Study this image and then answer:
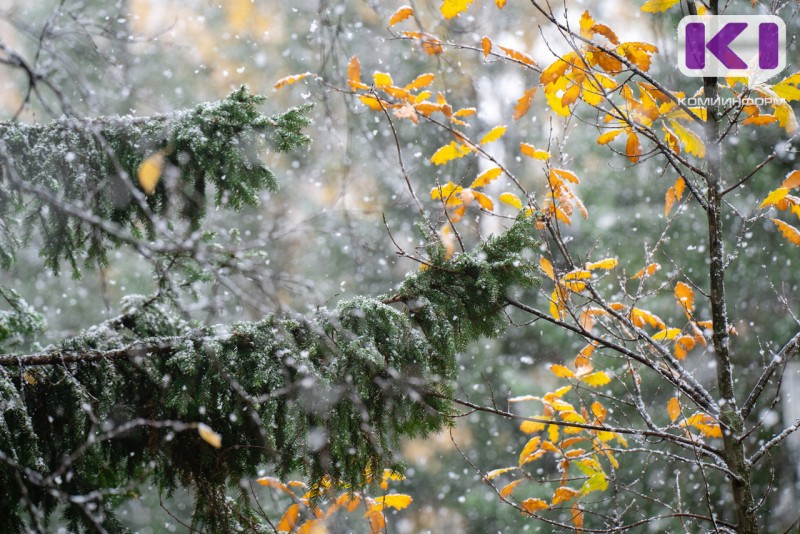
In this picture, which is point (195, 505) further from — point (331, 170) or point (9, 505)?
point (331, 170)

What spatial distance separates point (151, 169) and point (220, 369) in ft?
2.74

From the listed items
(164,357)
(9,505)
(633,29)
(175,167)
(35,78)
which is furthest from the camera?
(633,29)

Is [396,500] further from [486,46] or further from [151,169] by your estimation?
[486,46]

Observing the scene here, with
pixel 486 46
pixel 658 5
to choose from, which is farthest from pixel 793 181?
pixel 486 46

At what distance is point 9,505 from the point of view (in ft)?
7.03

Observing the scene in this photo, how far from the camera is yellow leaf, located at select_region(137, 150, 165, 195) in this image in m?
2.47

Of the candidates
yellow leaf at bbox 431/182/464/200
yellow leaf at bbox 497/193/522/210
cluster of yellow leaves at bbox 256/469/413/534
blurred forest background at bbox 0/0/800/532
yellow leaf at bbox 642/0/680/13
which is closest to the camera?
yellow leaf at bbox 642/0/680/13

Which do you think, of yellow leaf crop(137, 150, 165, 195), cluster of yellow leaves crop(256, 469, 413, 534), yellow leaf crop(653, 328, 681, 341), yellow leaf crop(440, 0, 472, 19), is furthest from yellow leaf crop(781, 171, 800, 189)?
yellow leaf crop(137, 150, 165, 195)

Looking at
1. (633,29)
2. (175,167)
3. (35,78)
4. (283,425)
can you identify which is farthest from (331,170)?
(35,78)

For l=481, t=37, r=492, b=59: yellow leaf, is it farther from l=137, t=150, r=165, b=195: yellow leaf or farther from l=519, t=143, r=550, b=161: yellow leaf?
l=137, t=150, r=165, b=195: yellow leaf

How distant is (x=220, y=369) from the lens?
2.19m

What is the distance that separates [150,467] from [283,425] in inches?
23.3

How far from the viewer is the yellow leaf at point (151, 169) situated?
2.47 metres

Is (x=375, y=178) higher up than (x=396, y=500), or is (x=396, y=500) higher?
(x=375, y=178)
